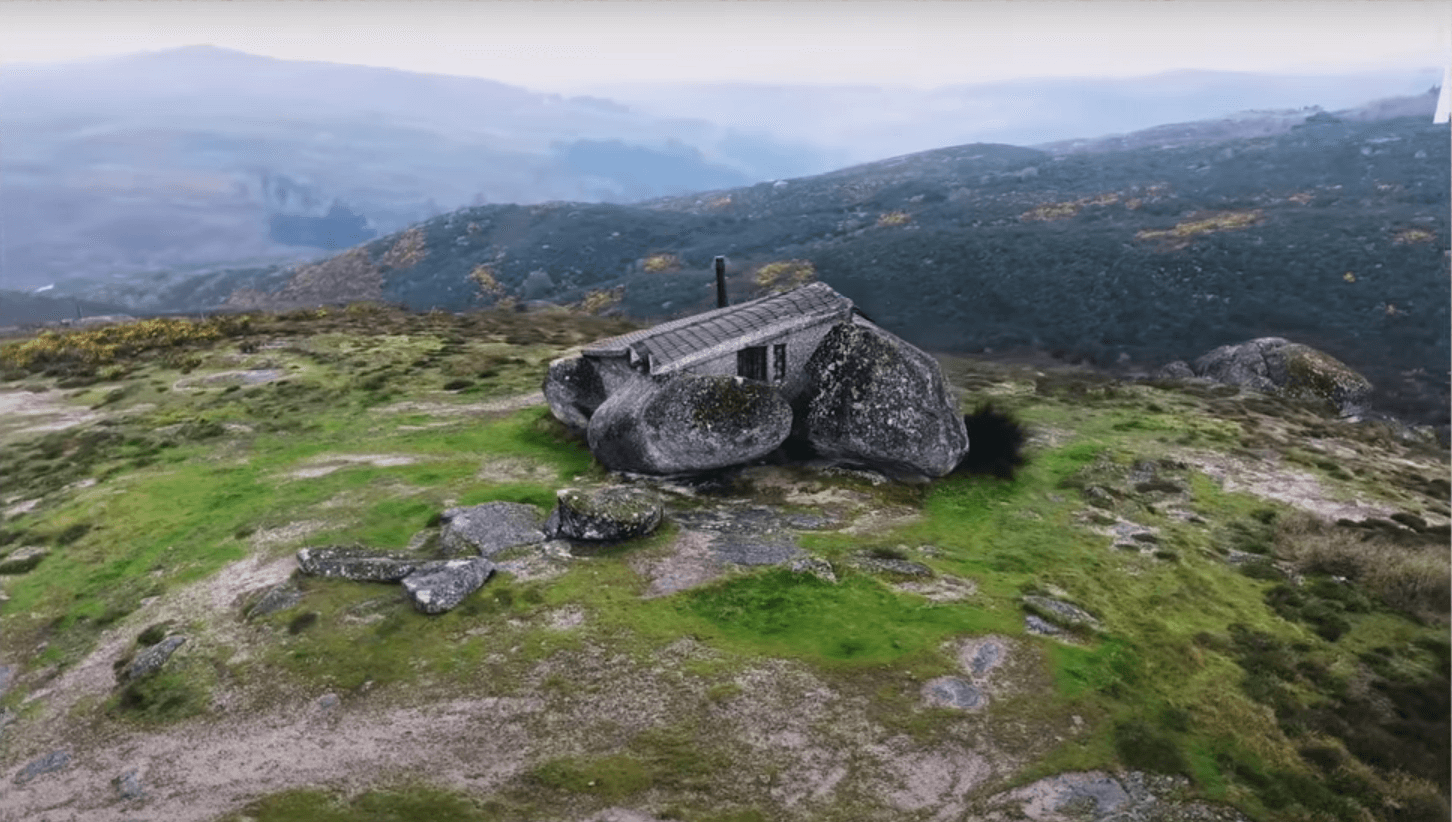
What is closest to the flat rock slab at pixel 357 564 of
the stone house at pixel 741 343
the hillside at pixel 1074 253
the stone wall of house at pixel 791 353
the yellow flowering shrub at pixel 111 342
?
the stone house at pixel 741 343

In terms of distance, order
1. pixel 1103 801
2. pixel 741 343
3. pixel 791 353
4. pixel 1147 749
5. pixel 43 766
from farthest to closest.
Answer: pixel 791 353
pixel 741 343
pixel 43 766
pixel 1147 749
pixel 1103 801

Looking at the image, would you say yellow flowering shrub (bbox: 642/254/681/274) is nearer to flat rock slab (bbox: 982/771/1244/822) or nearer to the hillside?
the hillside

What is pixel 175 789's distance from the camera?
13.3 m

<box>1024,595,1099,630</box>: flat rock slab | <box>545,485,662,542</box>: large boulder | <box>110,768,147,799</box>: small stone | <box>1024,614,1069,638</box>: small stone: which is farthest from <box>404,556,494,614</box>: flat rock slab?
<box>1024,595,1099,630</box>: flat rock slab

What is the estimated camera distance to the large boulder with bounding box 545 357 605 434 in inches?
1138

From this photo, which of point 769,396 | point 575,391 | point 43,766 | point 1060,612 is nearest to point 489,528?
point 575,391

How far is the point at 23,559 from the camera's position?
2275cm

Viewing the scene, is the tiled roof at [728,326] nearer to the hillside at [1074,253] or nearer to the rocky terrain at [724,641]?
the rocky terrain at [724,641]

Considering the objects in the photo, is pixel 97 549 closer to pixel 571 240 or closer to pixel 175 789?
pixel 175 789

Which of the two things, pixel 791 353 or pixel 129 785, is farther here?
pixel 791 353

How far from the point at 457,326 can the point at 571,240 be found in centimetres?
9966

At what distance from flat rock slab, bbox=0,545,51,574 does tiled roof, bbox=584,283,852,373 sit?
16938 millimetres

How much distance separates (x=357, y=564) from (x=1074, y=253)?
97724 millimetres

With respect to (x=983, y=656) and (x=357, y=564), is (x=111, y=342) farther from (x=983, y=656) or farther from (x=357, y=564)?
(x=983, y=656)
